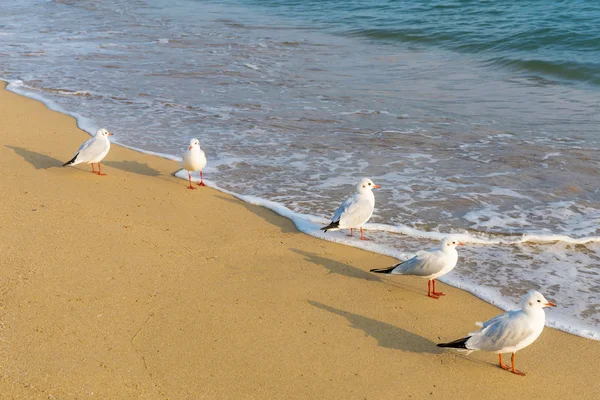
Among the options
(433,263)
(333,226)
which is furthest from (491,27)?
(433,263)

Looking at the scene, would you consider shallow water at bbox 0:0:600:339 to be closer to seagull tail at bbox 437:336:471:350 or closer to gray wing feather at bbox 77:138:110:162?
seagull tail at bbox 437:336:471:350

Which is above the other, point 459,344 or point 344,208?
point 344,208

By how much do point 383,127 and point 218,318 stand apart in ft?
19.3

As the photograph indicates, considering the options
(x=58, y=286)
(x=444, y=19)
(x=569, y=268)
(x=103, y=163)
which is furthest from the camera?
(x=444, y=19)

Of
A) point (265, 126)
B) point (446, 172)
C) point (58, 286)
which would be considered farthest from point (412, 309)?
point (265, 126)

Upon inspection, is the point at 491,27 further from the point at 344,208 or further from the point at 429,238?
the point at 344,208

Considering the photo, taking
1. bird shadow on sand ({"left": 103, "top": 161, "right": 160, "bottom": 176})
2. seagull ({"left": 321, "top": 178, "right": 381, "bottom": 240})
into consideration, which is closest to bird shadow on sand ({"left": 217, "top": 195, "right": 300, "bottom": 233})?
seagull ({"left": 321, "top": 178, "right": 381, "bottom": 240})

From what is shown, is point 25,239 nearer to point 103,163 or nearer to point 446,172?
point 103,163

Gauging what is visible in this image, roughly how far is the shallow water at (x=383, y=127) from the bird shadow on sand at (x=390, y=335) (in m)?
0.98

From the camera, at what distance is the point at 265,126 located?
31.8 feet

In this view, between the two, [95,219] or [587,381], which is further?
[95,219]

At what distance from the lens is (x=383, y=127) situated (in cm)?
974

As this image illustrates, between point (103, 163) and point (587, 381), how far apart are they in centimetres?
585

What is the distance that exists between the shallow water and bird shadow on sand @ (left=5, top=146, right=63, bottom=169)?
4.34 ft
